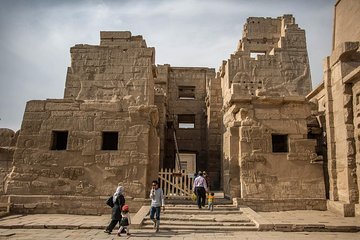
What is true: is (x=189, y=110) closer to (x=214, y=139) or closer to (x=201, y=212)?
(x=214, y=139)

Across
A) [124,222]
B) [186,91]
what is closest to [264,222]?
[124,222]

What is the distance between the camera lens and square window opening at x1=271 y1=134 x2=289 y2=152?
32.3ft

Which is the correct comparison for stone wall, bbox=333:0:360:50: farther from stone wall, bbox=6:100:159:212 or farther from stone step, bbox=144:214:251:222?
stone wall, bbox=6:100:159:212

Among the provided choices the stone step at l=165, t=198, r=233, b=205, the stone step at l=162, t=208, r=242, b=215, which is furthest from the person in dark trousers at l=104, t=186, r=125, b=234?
the stone step at l=165, t=198, r=233, b=205

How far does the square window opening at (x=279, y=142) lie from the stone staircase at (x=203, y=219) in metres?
2.62

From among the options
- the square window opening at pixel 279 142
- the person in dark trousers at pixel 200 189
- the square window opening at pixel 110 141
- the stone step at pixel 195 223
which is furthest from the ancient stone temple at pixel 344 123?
the square window opening at pixel 110 141

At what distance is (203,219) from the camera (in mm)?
7633

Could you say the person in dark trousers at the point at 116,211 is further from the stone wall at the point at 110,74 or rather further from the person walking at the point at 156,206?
the stone wall at the point at 110,74

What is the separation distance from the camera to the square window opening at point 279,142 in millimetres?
9846

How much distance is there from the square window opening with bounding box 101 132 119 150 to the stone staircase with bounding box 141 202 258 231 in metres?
2.89

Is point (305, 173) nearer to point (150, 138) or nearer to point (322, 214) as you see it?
point (322, 214)

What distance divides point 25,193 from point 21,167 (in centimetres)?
83

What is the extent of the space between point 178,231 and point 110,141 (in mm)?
4526

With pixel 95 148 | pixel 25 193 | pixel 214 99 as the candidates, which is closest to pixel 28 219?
pixel 25 193
